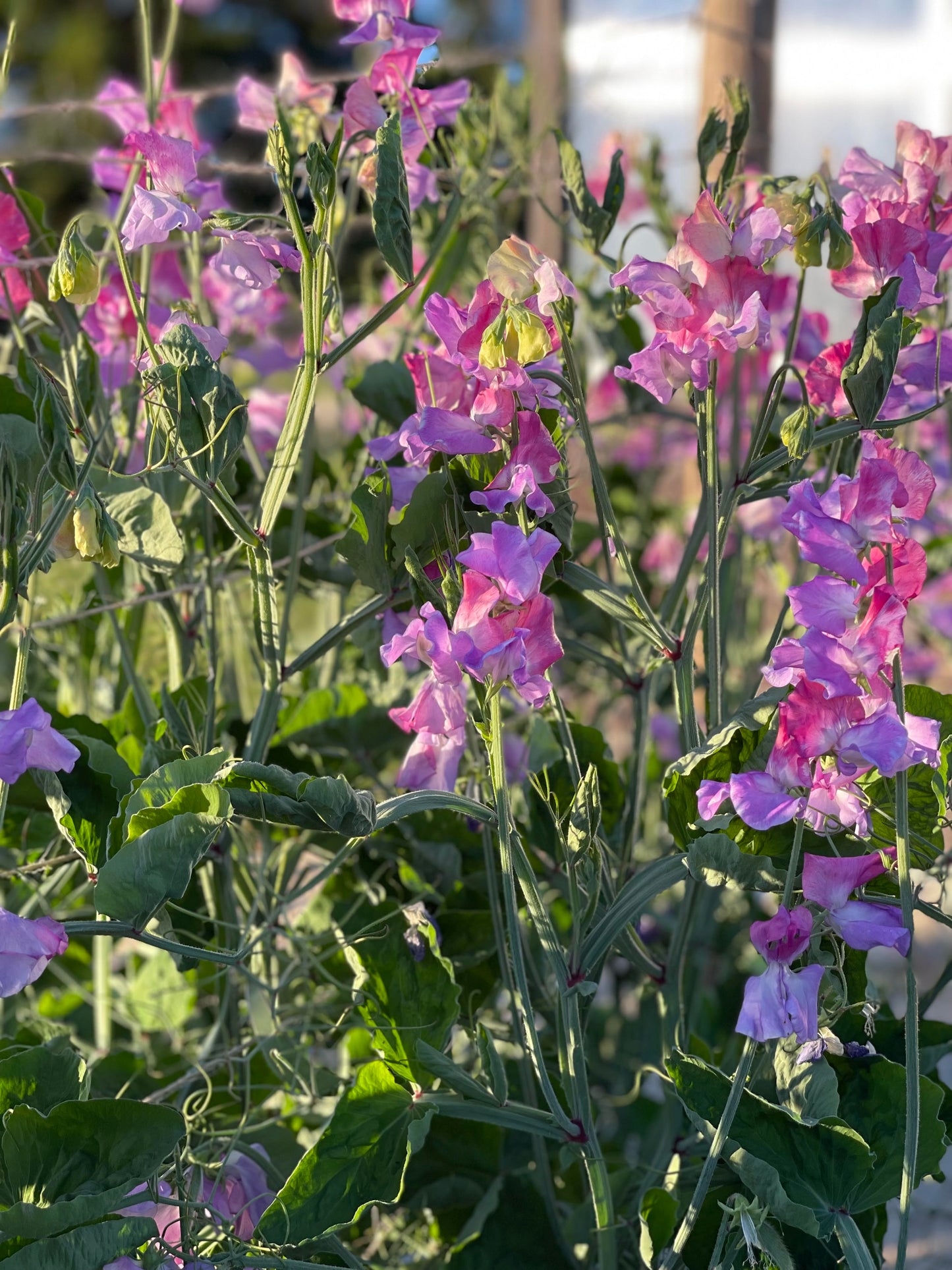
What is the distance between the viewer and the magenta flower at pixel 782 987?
0.55m

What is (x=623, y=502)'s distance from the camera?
155 centimetres

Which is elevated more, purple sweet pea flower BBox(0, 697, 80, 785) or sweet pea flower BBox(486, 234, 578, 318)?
sweet pea flower BBox(486, 234, 578, 318)

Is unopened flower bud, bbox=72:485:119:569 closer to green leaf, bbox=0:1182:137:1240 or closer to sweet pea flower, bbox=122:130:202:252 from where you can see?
sweet pea flower, bbox=122:130:202:252

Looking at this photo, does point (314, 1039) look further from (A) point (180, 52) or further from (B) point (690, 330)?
(A) point (180, 52)

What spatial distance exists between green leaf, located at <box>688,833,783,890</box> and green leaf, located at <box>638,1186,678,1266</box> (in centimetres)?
21

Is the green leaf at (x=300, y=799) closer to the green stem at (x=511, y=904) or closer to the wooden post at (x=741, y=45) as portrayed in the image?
the green stem at (x=511, y=904)

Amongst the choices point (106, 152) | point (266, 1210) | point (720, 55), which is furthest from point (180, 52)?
point (266, 1210)

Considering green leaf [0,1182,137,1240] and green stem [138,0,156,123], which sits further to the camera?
green stem [138,0,156,123]

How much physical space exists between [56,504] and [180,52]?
434 inches

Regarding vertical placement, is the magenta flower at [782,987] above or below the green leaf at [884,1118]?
above

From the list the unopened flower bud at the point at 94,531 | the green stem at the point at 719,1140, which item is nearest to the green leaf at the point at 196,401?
the unopened flower bud at the point at 94,531

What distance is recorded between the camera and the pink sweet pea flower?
0.85 meters

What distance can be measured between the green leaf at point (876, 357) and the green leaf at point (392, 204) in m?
0.21

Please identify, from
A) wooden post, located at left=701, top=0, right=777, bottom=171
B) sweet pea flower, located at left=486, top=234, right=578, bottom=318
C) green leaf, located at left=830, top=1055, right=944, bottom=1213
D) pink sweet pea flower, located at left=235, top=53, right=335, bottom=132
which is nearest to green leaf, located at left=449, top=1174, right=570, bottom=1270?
green leaf, located at left=830, top=1055, right=944, bottom=1213
